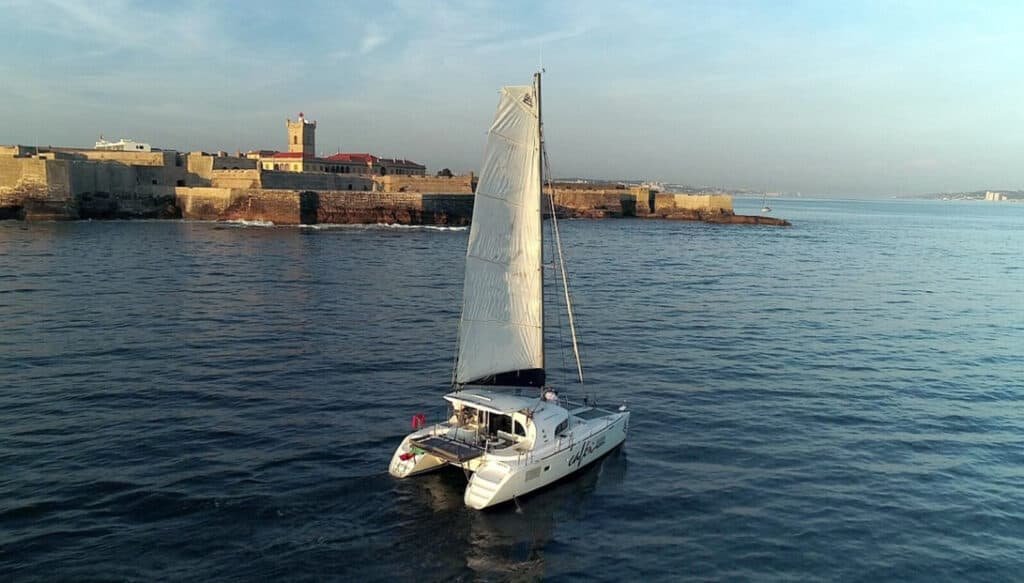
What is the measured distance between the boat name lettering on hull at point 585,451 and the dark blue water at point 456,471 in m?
0.43

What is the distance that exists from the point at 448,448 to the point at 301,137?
95898 mm

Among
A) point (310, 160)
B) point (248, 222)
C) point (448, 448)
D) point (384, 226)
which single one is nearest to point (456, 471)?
point (448, 448)

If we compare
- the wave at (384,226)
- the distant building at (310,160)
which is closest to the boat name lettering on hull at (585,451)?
the wave at (384,226)

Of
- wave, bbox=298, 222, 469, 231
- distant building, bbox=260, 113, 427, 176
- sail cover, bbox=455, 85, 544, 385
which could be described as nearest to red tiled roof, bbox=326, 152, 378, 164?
distant building, bbox=260, 113, 427, 176

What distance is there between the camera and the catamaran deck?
14328mm

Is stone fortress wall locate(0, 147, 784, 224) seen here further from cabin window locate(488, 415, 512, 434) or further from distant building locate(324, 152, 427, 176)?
cabin window locate(488, 415, 512, 434)

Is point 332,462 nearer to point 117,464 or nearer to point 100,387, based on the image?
point 117,464

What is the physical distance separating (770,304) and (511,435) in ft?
83.5

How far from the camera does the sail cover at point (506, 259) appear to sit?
1537 centimetres

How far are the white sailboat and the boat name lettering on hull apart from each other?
0.08ft

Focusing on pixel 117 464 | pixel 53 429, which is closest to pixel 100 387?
pixel 53 429

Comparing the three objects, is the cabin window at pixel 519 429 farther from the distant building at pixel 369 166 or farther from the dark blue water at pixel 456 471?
the distant building at pixel 369 166

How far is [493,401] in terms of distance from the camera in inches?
605

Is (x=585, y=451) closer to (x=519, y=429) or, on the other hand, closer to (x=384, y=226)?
(x=519, y=429)
